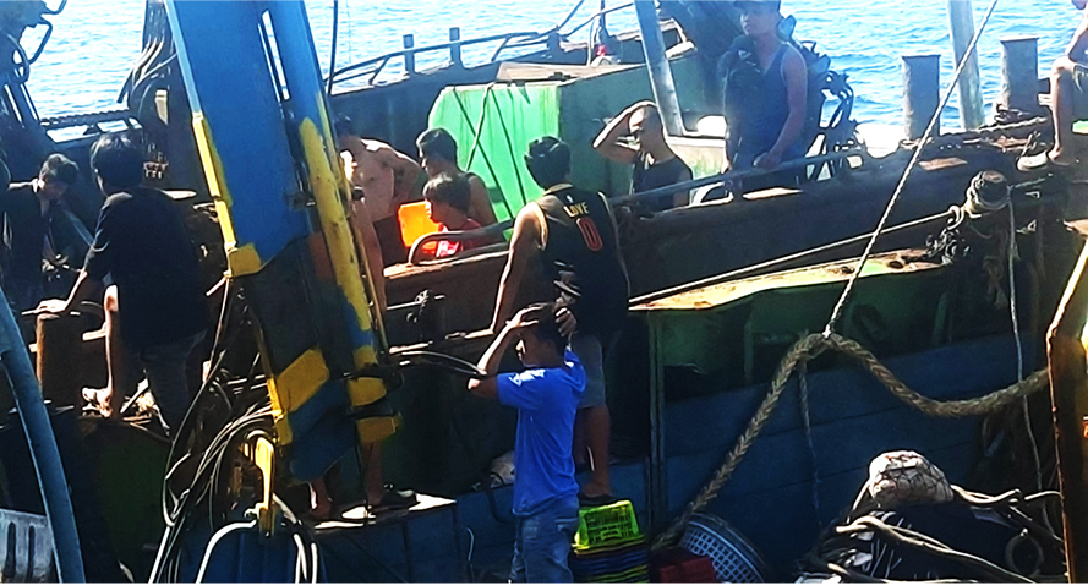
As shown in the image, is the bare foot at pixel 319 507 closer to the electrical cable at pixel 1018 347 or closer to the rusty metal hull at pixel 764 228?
the rusty metal hull at pixel 764 228

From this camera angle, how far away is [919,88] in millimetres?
9750

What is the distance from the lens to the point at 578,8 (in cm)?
1224

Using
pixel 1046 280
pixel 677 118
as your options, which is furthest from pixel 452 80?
pixel 1046 280

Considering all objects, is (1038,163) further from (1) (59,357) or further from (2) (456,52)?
(2) (456,52)

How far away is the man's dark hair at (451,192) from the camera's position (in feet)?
20.1

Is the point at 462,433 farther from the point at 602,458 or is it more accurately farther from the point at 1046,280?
the point at 1046,280

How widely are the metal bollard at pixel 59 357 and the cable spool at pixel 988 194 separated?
4.00 m

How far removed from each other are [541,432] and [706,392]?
1.44 m

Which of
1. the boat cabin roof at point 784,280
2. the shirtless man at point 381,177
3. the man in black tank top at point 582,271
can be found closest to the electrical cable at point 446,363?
the man in black tank top at point 582,271

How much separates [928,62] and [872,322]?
3.91m

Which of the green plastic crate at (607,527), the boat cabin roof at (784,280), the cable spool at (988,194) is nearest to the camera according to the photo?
the green plastic crate at (607,527)

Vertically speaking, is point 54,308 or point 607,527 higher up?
point 54,308

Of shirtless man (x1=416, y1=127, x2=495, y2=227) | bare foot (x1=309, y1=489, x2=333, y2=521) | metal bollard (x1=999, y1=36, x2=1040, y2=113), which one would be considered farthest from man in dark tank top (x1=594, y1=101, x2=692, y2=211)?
A: metal bollard (x1=999, y1=36, x2=1040, y2=113)

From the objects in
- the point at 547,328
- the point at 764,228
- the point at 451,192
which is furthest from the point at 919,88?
the point at 547,328
